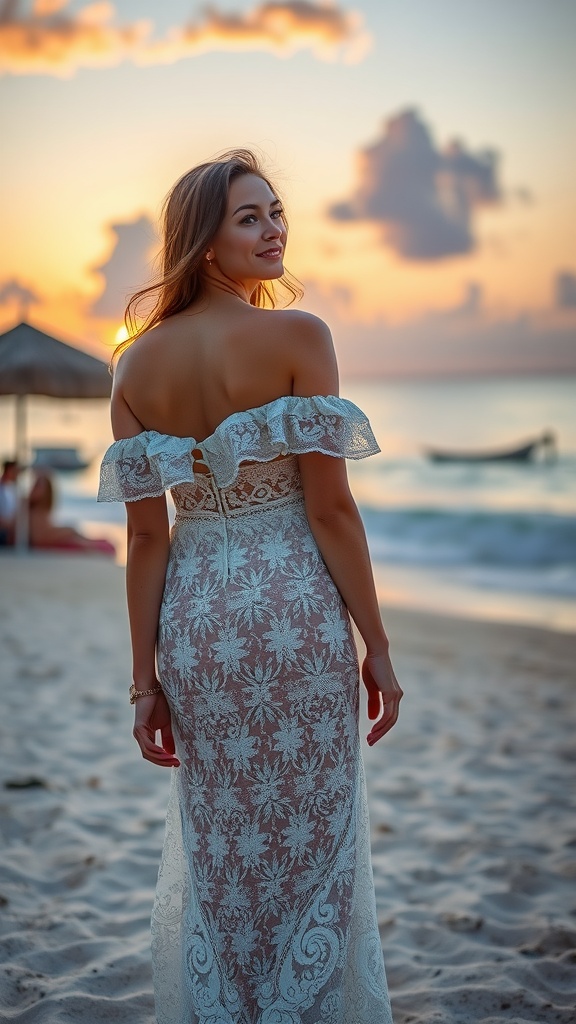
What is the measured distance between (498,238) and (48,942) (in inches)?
1319

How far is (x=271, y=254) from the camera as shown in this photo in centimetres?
199

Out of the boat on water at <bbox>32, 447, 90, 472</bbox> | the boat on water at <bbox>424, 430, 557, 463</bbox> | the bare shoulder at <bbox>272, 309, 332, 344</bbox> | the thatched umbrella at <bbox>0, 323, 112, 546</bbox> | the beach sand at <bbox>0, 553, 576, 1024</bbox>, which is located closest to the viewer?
the bare shoulder at <bbox>272, 309, 332, 344</bbox>

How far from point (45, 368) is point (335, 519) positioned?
29.4 feet

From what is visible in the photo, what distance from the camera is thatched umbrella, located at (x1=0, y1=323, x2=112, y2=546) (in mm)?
10234

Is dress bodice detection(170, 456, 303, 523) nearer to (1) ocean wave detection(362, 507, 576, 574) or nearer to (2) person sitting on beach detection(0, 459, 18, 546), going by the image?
(2) person sitting on beach detection(0, 459, 18, 546)

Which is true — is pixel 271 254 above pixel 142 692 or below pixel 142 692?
above

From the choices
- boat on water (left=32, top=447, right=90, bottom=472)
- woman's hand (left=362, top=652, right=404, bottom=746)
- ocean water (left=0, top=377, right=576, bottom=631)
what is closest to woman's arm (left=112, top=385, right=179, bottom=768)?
woman's hand (left=362, top=652, right=404, bottom=746)

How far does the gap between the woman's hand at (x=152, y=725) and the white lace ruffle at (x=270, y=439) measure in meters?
0.50

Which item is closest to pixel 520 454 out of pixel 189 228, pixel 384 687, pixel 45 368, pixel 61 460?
pixel 61 460

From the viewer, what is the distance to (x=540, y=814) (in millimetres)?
4000

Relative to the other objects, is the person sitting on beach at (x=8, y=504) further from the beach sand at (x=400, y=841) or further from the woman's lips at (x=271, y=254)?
the woman's lips at (x=271, y=254)

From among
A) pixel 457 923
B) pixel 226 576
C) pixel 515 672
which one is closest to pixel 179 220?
pixel 226 576

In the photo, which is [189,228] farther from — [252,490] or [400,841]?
[400,841]

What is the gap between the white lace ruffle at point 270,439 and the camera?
1881 mm
